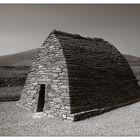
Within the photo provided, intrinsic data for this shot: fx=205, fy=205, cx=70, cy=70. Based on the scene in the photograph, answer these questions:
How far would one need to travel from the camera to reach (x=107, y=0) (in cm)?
772

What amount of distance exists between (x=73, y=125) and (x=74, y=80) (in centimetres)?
228

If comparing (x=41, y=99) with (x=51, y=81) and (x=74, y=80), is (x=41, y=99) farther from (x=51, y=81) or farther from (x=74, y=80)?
(x=74, y=80)

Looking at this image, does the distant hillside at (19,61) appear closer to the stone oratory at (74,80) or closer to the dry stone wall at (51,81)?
the stone oratory at (74,80)

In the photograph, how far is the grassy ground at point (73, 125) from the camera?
7.81 meters

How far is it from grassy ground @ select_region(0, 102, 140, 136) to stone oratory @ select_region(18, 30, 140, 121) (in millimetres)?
568

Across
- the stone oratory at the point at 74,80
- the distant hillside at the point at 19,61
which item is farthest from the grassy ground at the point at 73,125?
the distant hillside at the point at 19,61

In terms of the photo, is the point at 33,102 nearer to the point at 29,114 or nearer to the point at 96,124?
the point at 29,114

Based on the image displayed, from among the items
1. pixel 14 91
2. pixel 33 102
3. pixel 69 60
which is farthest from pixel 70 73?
pixel 14 91

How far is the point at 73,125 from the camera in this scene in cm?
862

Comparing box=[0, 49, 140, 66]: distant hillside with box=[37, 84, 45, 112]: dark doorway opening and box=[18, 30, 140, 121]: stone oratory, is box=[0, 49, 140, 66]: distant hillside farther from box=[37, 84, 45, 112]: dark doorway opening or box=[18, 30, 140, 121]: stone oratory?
box=[37, 84, 45, 112]: dark doorway opening

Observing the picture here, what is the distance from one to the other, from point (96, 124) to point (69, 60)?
3.44m

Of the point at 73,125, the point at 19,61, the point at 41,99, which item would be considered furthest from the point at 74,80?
the point at 19,61

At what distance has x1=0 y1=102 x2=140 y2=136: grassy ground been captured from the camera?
25.6 ft

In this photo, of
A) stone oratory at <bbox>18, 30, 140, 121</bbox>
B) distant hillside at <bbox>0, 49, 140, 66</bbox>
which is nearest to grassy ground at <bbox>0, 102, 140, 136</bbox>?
stone oratory at <bbox>18, 30, 140, 121</bbox>
